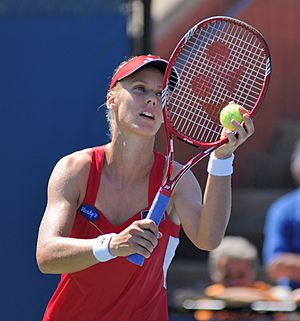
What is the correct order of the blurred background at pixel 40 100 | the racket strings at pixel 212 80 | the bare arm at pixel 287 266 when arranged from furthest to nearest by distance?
the bare arm at pixel 287 266, the blurred background at pixel 40 100, the racket strings at pixel 212 80

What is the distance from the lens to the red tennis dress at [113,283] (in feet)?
13.0

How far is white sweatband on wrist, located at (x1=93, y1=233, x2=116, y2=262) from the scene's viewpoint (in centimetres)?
367

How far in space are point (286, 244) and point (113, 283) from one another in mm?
2130

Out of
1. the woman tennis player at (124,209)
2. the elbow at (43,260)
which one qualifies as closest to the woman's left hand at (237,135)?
the woman tennis player at (124,209)

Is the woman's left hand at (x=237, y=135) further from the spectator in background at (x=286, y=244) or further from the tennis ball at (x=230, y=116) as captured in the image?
the spectator in background at (x=286, y=244)

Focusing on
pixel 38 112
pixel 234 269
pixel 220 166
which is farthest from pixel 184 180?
pixel 234 269

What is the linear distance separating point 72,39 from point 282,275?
1.72 meters

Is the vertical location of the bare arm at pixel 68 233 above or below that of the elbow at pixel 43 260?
above

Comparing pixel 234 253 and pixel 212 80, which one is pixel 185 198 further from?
pixel 234 253

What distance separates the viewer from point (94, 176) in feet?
13.2

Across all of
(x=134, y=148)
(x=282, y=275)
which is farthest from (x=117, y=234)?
(x=282, y=275)

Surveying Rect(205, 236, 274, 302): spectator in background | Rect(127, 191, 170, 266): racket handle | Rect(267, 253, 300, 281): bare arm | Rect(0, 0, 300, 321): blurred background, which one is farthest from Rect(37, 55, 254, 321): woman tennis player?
Rect(205, 236, 274, 302): spectator in background

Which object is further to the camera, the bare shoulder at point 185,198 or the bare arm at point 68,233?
the bare shoulder at point 185,198

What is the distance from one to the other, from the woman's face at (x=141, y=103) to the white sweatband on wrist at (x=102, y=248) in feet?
1.47
